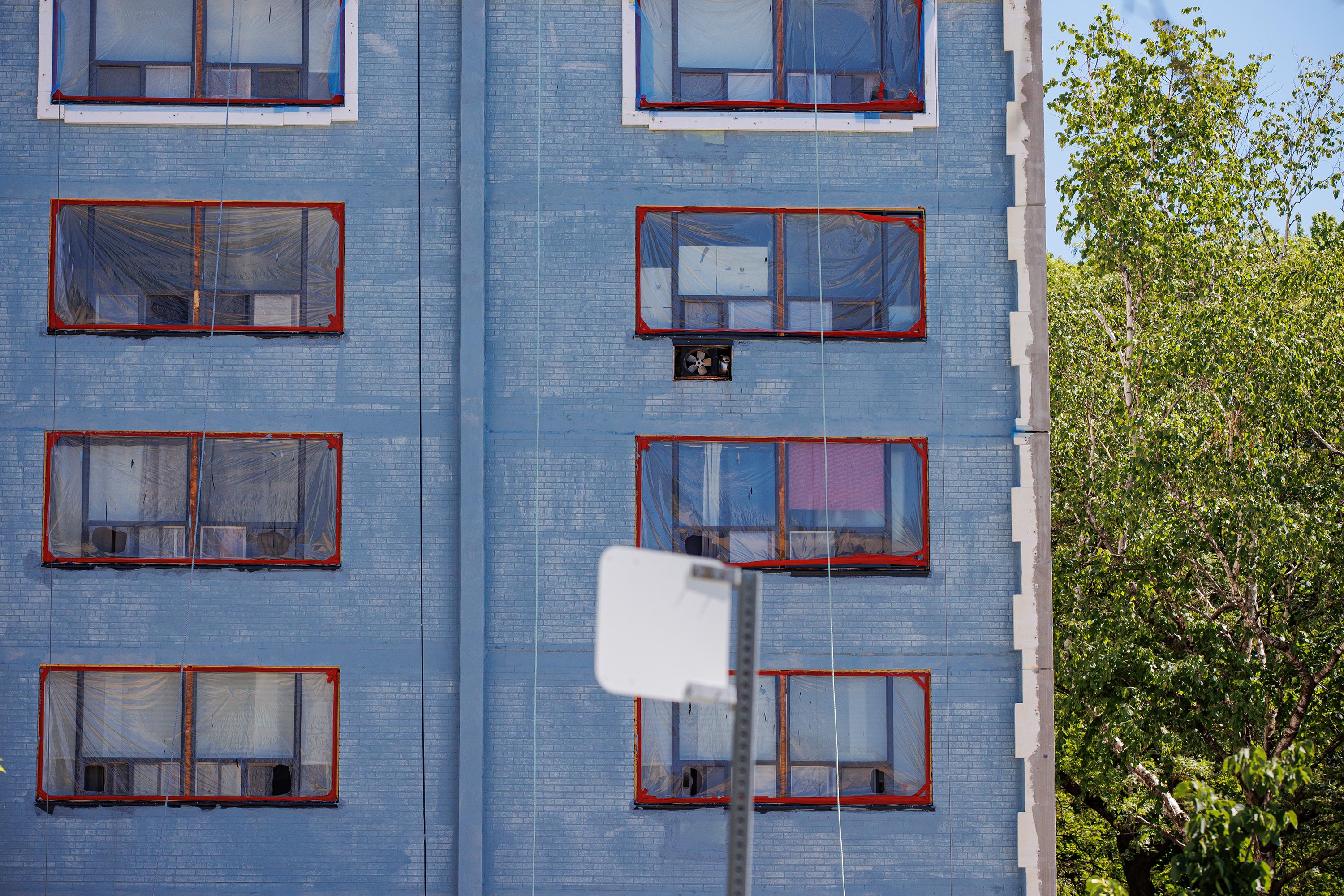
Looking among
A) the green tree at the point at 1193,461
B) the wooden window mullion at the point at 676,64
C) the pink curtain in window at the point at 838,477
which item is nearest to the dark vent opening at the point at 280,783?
the pink curtain in window at the point at 838,477

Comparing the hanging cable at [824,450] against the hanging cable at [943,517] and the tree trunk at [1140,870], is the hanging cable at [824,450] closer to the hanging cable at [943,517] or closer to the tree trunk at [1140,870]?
the hanging cable at [943,517]

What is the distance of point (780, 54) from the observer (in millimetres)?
13016

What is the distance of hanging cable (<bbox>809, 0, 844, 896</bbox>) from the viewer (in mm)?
12422

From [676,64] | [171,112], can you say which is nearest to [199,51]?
[171,112]

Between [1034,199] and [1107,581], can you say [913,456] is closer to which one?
[1034,199]

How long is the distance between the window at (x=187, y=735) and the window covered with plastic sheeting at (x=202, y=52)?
6435 mm

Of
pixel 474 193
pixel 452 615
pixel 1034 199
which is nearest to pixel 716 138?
pixel 474 193

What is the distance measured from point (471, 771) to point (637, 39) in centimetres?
829

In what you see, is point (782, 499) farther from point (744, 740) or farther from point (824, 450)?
point (744, 740)

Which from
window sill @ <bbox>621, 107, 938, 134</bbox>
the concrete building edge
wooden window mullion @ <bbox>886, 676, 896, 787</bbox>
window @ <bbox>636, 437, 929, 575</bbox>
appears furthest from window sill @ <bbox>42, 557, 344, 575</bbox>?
the concrete building edge

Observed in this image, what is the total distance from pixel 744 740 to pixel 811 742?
7.39 metres

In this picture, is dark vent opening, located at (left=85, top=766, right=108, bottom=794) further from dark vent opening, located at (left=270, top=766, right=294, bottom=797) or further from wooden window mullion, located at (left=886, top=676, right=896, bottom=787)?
wooden window mullion, located at (left=886, top=676, right=896, bottom=787)

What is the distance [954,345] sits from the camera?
12.8 m

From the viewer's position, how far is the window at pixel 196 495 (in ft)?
40.8
